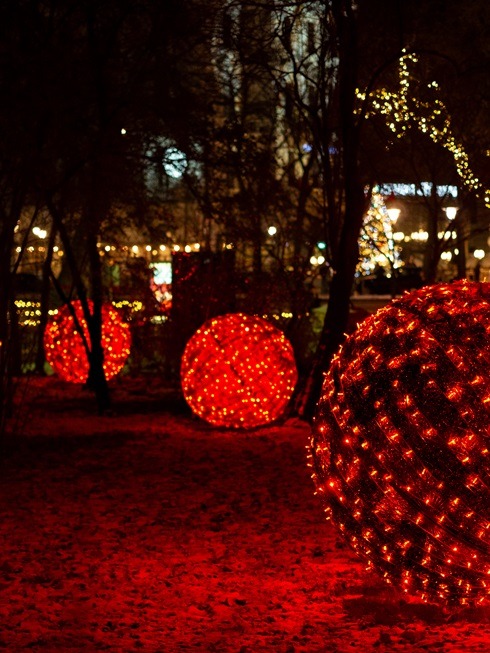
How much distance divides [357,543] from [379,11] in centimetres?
1106

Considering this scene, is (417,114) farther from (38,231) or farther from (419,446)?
(419,446)

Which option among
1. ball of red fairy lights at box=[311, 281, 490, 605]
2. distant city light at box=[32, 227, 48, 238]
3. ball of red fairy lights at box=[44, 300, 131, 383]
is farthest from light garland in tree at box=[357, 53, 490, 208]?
ball of red fairy lights at box=[311, 281, 490, 605]

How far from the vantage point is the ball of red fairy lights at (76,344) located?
1634 centimetres

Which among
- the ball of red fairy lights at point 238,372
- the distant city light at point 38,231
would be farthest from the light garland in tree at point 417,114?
the distant city light at point 38,231

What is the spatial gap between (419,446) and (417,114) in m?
11.9

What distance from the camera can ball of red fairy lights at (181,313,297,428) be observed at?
12297 millimetres

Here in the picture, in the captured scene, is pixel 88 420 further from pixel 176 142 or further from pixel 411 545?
pixel 411 545

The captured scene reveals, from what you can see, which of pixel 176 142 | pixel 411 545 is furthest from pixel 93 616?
pixel 176 142

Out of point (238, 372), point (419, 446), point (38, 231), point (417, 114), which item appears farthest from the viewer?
point (38, 231)

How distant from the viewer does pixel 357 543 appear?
5.54m

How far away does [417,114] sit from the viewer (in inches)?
642

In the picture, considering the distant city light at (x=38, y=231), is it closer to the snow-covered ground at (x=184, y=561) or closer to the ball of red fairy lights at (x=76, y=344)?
the ball of red fairy lights at (x=76, y=344)

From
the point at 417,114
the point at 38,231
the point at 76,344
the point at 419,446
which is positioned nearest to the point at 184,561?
the point at 419,446

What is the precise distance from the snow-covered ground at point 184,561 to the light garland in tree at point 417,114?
6.32m
